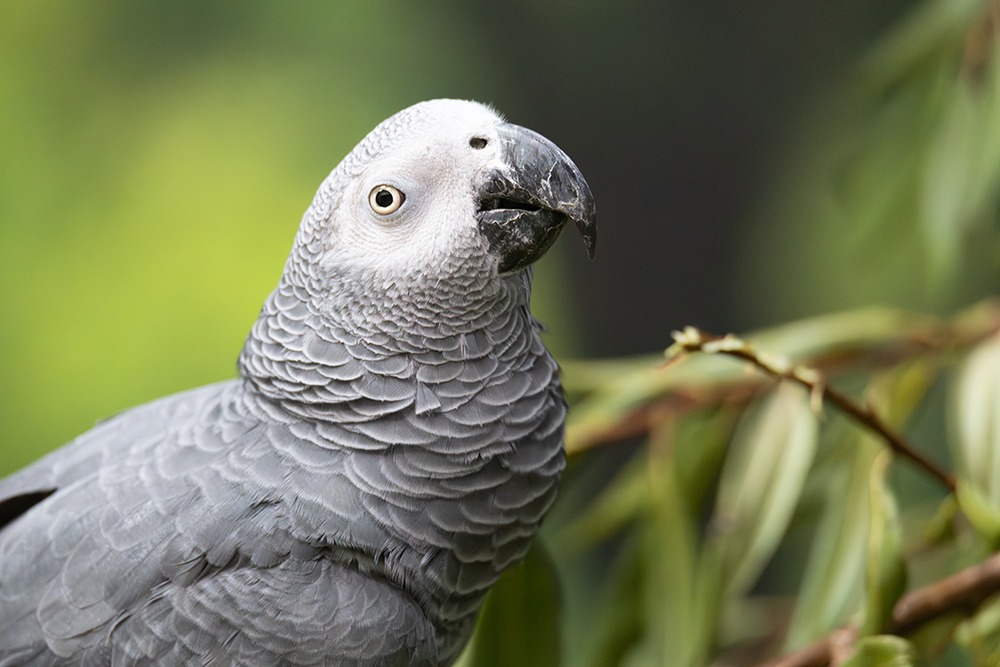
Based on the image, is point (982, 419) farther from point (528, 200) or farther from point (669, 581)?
point (528, 200)

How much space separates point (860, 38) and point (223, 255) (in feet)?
4.86

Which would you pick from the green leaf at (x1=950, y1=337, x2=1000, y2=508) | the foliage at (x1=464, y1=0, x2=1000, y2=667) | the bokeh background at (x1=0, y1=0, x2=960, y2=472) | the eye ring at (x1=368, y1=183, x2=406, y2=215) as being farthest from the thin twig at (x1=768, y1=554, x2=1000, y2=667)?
the bokeh background at (x1=0, y1=0, x2=960, y2=472)

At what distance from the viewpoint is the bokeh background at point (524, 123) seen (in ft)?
4.80

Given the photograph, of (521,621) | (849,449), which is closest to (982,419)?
(849,449)

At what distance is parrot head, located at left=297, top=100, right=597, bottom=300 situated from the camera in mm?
714

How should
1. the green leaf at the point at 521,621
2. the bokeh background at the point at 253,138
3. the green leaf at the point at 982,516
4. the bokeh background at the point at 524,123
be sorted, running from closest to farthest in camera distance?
the green leaf at the point at 982,516 → the green leaf at the point at 521,621 → the bokeh background at the point at 524,123 → the bokeh background at the point at 253,138

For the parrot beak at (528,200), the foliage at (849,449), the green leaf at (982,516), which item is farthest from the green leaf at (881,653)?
the parrot beak at (528,200)

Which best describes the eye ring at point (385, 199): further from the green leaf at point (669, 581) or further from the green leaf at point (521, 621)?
the green leaf at point (669, 581)

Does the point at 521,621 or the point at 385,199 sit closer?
the point at 385,199

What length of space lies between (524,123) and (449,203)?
113 centimetres

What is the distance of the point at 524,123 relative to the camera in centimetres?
181

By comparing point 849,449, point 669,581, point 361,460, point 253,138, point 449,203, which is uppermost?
point 253,138

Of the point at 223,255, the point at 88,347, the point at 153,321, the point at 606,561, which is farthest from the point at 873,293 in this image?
the point at 88,347

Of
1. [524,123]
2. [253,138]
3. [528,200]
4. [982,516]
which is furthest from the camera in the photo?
[524,123]
